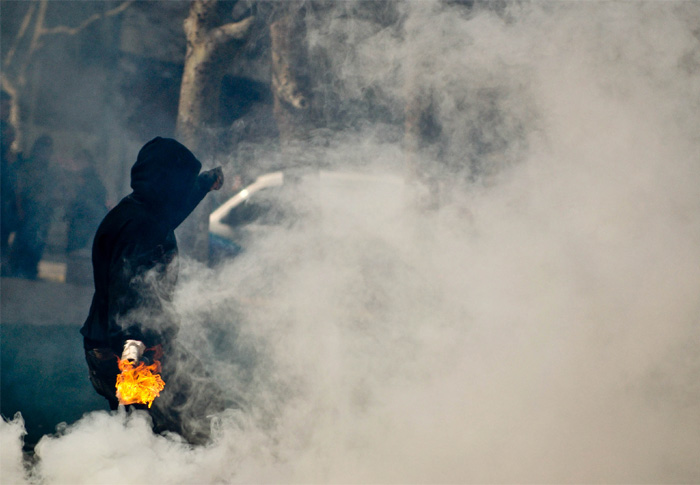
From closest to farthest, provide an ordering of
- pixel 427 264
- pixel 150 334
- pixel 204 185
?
pixel 150 334
pixel 204 185
pixel 427 264

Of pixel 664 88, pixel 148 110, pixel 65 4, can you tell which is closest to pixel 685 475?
pixel 664 88

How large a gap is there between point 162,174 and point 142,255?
422 millimetres

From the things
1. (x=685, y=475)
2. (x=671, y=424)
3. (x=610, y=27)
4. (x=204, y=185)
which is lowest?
(x=685, y=475)

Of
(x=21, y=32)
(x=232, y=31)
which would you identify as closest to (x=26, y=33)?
(x=21, y=32)

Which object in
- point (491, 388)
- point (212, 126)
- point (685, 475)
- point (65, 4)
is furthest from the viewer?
point (65, 4)

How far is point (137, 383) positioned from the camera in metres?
2.30

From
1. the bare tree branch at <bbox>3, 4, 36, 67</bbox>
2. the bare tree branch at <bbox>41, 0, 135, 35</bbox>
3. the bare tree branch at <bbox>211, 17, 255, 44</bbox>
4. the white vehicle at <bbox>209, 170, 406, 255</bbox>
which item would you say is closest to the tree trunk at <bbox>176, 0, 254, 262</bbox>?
the bare tree branch at <bbox>211, 17, 255, 44</bbox>

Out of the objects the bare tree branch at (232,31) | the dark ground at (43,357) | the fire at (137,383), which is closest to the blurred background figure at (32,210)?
the dark ground at (43,357)

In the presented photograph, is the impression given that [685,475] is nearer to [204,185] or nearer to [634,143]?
[634,143]

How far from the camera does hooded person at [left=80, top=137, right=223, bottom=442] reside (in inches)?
96.3

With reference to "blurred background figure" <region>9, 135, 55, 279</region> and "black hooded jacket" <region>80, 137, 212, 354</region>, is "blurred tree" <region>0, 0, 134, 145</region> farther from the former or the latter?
"black hooded jacket" <region>80, 137, 212, 354</region>

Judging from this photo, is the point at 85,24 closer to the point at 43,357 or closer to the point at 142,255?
the point at 43,357

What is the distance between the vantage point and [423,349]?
3535 mm

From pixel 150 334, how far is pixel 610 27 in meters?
3.53
